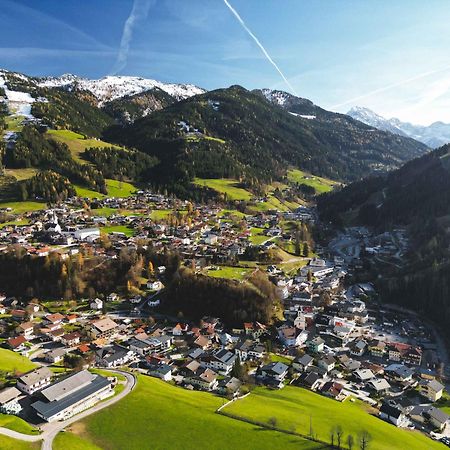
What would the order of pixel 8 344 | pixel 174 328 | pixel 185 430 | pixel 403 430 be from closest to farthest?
pixel 185 430
pixel 403 430
pixel 8 344
pixel 174 328

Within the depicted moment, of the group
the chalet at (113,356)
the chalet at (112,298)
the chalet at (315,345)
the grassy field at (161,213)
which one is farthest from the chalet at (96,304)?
the grassy field at (161,213)

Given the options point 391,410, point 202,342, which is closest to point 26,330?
point 202,342

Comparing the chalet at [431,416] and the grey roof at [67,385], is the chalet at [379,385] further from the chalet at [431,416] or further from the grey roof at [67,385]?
the grey roof at [67,385]

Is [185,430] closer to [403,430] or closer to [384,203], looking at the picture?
[403,430]

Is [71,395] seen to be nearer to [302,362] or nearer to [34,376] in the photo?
[34,376]

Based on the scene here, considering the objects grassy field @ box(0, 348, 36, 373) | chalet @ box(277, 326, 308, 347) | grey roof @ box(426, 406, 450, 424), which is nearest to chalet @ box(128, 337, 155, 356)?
grassy field @ box(0, 348, 36, 373)

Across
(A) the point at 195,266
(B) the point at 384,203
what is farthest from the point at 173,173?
(A) the point at 195,266
